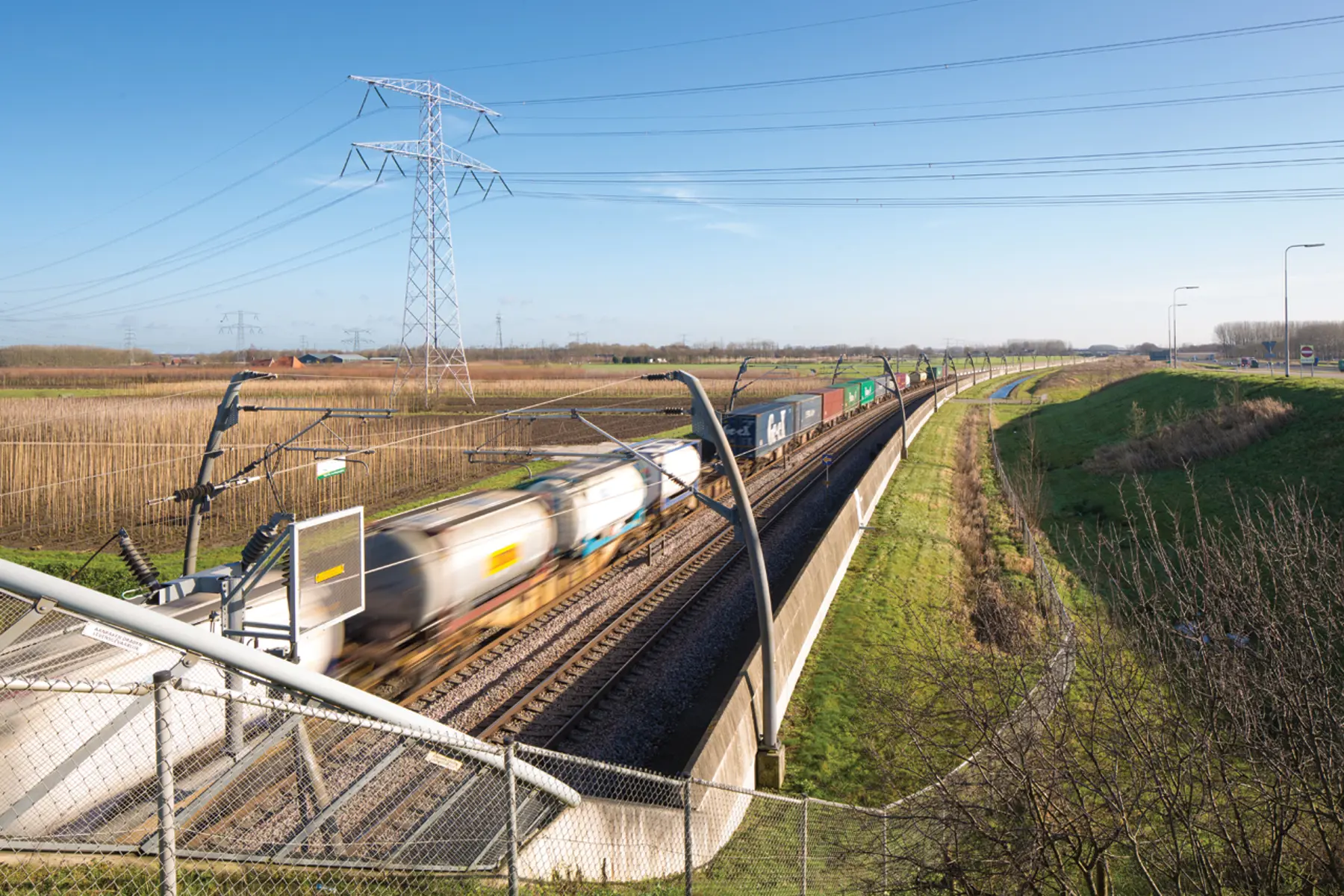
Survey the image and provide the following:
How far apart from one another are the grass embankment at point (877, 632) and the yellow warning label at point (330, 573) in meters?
7.08

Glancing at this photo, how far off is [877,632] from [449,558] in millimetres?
9729

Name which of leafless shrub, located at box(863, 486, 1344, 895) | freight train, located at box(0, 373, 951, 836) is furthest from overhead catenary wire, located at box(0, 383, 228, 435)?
leafless shrub, located at box(863, 486, 1344, 895)

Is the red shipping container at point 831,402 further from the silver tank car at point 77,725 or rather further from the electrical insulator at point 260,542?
the silver tank car at point 77,725

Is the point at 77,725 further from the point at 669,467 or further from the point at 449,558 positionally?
the point at 669,467

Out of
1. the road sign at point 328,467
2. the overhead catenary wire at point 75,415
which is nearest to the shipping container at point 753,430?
the road sign at point 328,467

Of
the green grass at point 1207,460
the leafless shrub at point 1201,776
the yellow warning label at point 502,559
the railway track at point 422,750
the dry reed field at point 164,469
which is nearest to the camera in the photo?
the railway track at point 422,750

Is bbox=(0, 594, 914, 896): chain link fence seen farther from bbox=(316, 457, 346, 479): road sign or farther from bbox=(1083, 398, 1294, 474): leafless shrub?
bbox=(1083, 398, 1294, 474): leafless shrub

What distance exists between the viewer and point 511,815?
Answer: 17.3 ft

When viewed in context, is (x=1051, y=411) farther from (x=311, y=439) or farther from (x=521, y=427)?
(x=311, y=439)

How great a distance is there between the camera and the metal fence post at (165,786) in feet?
12.1

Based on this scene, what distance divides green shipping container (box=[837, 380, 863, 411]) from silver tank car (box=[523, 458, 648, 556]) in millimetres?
41594

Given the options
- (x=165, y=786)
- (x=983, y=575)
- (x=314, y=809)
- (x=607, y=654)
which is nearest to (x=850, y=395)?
(x=983, y=575)

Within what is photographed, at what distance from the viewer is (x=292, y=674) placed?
4273 mm

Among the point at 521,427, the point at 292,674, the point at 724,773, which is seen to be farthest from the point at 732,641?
the point at 521,427
